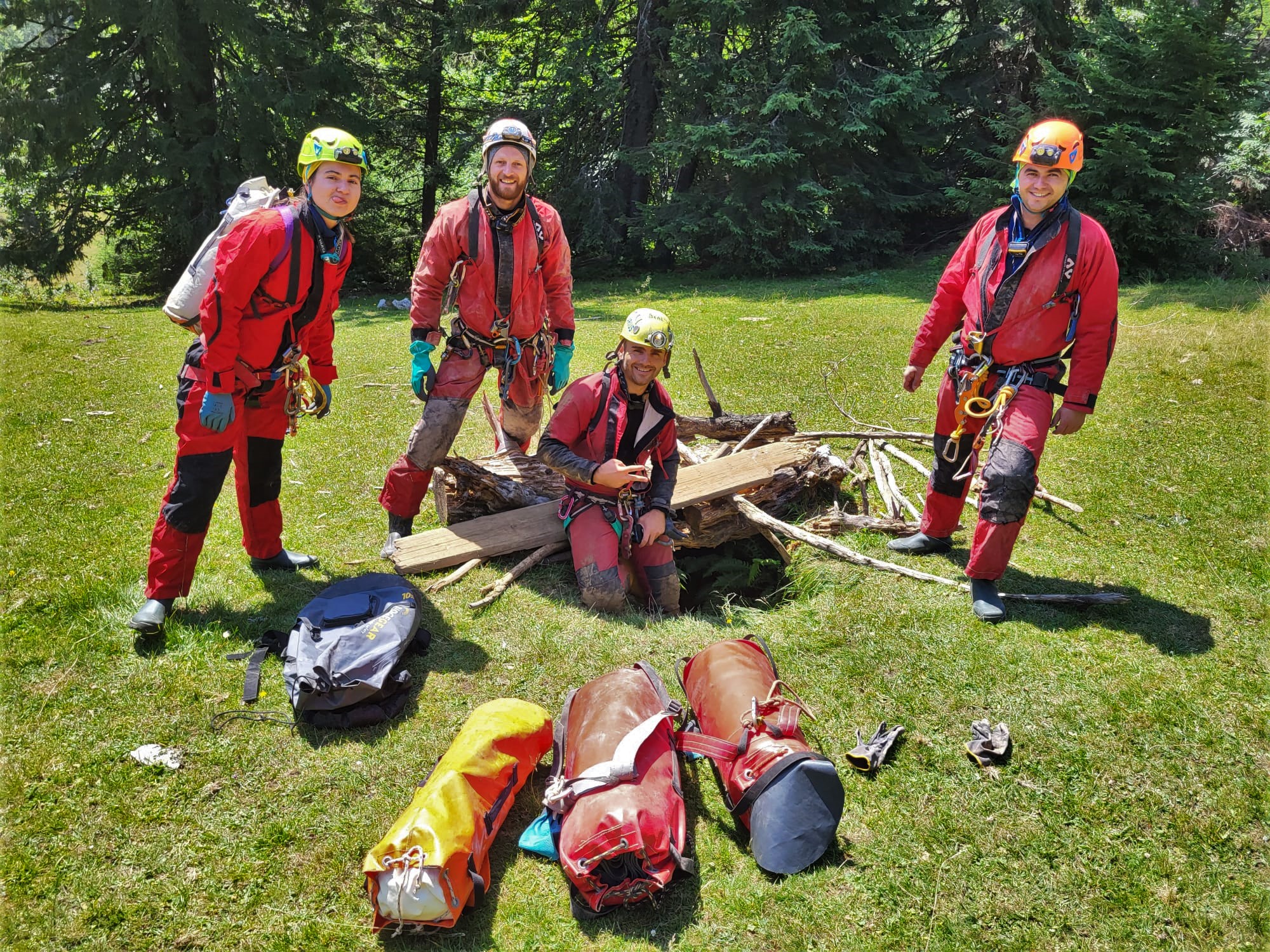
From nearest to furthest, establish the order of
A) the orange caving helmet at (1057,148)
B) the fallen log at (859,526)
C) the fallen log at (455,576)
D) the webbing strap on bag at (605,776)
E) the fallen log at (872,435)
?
the webbing strap on bag at (605,776) → the orange caving helmet at (1057,148) → the fallen log at (455,576) → the fallen log at (859,526) → the fallen log at (872,435)

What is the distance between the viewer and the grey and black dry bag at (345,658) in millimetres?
4219

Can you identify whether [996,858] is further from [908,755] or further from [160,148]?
[160,148]

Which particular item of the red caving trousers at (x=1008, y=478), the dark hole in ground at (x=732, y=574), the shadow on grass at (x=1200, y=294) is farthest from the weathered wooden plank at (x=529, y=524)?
the shadow on grass at (x=1200, y=294)

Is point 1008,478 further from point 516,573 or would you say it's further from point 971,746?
point 516,573

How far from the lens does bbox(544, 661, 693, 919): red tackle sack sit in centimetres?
324

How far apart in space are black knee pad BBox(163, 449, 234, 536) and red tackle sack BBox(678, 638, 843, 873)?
10.3ft

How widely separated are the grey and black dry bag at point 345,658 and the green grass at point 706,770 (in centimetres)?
13

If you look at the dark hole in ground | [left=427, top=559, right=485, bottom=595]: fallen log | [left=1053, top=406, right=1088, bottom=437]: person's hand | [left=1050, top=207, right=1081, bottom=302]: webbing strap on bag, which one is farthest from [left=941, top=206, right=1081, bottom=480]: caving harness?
[left=427, top=559, right=485, bottom=595]: fallen log

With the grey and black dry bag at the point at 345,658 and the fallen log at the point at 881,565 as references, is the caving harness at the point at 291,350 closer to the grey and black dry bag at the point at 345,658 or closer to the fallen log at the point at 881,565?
the grey and black dry bag at the point at 345,658

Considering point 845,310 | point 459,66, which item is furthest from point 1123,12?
point 459,66

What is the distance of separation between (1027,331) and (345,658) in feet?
15.5

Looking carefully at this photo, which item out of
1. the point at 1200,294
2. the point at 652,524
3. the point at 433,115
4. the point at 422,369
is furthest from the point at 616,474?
the point at 433,115

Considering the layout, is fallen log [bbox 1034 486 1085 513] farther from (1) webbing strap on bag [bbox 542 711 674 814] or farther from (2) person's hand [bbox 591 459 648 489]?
(1) webbing strap on bag [bbox 542 711 674 814]

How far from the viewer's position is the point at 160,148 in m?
17.2
